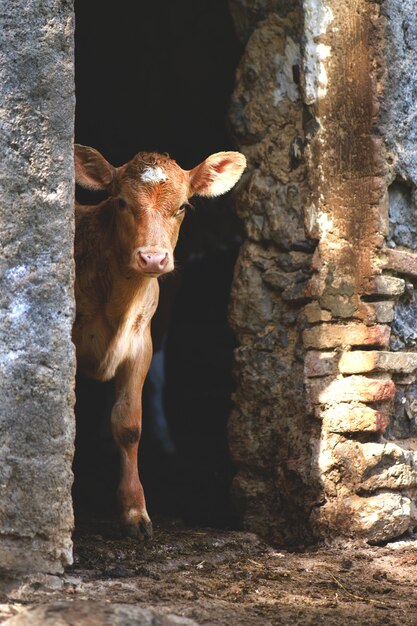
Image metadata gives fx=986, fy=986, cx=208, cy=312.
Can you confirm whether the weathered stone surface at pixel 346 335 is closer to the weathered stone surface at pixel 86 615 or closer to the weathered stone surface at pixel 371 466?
the weathered stone surface at pixel 371 466

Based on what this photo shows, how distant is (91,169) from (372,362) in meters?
1.82

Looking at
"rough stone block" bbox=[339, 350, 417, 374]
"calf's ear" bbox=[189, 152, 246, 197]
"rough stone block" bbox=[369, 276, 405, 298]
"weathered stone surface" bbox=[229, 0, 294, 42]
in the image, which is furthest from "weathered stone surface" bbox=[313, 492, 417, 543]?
"weathered stone surface" bbox=[229, 0, 294, 42]

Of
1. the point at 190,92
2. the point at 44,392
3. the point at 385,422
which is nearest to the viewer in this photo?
the point at 44,392

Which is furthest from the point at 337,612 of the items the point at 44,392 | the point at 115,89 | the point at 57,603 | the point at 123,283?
the point at 115,89

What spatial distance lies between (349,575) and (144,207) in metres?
2.09

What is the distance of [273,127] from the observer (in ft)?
18.1

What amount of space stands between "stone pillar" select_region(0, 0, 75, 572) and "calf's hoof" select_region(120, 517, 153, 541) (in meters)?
1.30

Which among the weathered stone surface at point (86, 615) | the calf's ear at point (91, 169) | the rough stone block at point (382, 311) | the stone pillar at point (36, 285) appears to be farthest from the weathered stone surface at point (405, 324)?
the weathered stone surface at point (86, 615)

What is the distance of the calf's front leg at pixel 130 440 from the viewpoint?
16.9ft

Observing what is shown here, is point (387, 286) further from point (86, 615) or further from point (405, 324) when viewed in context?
point (86, 615)

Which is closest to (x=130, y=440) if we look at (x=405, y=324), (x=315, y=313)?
(x=315, y=313)

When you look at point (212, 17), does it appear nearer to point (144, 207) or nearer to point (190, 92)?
point (190, 92)

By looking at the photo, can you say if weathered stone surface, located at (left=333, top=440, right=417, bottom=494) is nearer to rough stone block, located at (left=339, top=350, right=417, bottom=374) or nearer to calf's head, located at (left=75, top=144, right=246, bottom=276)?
rough stone block, located at (left=339, top=350, right=417, bottom=374)

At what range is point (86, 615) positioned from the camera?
3.18 meters
